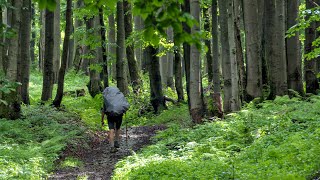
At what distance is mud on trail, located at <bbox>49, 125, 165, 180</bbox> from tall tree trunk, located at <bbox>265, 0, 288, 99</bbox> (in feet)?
14.3

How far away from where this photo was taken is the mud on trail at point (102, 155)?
355 inches

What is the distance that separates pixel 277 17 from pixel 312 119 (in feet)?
20.0

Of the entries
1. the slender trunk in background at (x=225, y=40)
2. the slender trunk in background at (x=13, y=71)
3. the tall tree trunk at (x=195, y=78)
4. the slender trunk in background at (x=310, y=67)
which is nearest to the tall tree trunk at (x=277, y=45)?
the slender trunk in background at (x=225, y=40)

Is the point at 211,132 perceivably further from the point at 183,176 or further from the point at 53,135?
the point at 53,135

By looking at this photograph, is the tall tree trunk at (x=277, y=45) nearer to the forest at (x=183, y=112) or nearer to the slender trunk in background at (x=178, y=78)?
the forest at (x=183, y=112)

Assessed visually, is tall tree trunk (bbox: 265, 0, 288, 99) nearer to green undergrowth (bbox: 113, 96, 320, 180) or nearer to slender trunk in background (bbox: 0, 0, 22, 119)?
green undergrowth (bbox: 113, 96, 320, 180)

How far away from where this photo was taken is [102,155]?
37.1 feet

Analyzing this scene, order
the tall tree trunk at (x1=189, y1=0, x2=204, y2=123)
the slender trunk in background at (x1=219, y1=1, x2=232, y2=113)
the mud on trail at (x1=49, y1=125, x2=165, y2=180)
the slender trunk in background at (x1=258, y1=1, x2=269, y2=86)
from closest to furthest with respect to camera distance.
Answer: the mud on trail at (x1=49, y1=125, x2=165, y2=180) < the tall tree trunk at (x1=189, y1=0, x2=204, y2=123) < the slender trunk in background at (x1=219, y1=1, x2=232, y2=113) < the slender trunk in background at (x1=258, y1=1, x2=269, y2=86)

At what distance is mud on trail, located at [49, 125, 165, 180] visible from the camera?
9.02 m

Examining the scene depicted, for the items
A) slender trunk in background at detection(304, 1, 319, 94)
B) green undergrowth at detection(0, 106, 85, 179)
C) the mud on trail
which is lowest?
the mud on trail

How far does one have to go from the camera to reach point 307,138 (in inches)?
294

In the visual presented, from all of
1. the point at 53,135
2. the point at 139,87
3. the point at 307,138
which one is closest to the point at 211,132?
the point at 307,138

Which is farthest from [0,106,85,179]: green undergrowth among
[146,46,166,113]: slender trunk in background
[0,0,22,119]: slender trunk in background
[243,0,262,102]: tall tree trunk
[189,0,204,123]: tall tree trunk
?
[243,0,262,102]: tall tree trunk

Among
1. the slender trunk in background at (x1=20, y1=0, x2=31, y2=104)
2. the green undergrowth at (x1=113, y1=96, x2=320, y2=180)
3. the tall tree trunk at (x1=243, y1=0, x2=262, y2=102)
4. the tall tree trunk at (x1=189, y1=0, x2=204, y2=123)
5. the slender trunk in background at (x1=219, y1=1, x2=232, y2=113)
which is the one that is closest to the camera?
the green undergrowth at (x1=113, y1=96, x2=320, y2=180)
